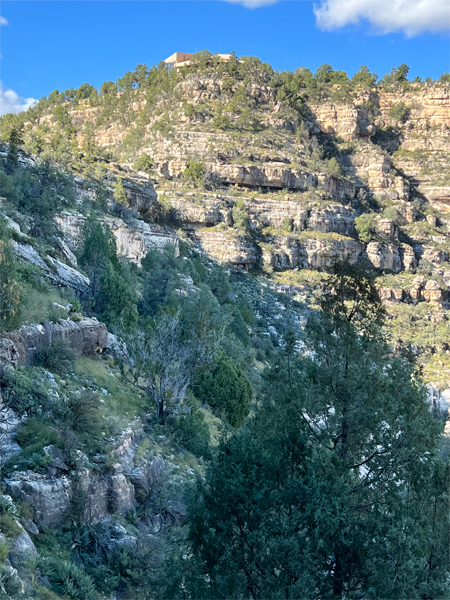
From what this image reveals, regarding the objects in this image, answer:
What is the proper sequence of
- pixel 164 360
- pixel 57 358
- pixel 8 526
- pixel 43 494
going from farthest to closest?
1. pixel 164 360
2. pixel 57 358
3. pixel 43 494
4. pixel 8 526

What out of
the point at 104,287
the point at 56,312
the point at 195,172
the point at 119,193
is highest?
the point at 195,172

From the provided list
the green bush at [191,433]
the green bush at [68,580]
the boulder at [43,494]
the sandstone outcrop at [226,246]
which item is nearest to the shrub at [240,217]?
the sandstone outcrop at [226,246]

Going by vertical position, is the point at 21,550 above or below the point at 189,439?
below

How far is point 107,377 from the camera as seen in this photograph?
13234 millimetres

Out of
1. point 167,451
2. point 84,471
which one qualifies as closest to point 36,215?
point 167,451

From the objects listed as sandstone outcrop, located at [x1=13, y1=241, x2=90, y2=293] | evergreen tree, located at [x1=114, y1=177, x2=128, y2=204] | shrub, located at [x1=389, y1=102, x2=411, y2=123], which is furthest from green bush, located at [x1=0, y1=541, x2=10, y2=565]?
shrub, located at [x1=389, y1=102, x2=411, y2=123]

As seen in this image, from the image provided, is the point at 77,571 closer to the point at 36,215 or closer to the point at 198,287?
the point at 36,215

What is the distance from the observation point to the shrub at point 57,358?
11578mm

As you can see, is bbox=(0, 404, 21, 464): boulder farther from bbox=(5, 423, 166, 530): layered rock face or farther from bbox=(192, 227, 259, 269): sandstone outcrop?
bbox=(192, 227, 259, 269): sandstone outcrop

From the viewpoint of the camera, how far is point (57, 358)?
1174 cm

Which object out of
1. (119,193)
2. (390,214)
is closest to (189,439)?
(119,193)

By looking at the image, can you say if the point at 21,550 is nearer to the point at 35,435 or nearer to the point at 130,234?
the point at 35,435

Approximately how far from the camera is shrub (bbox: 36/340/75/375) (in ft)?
38.0

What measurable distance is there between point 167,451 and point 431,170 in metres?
66.2
